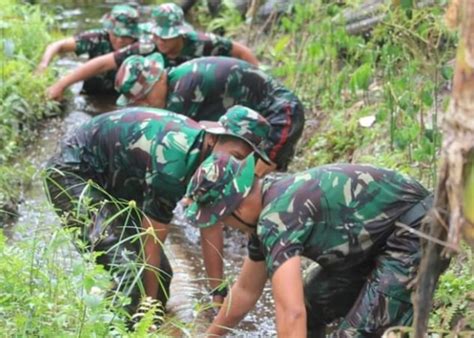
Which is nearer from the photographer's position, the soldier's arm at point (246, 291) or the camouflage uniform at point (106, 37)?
the soldier's arm at point (246, 291)

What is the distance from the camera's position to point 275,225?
13.0ft

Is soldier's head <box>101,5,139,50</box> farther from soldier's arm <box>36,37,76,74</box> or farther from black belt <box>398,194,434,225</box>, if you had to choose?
black belt <box>398,194,434,225</box>

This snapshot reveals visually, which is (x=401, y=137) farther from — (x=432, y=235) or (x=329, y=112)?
(x=432, y=235)

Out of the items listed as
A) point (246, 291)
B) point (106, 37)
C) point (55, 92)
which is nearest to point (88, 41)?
point (106, 37)

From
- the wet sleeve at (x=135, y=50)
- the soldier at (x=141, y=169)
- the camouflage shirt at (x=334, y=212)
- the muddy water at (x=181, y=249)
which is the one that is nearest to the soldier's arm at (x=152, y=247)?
the soldier at (x=141, y=169)

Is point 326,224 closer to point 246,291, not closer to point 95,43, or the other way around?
point 246,291

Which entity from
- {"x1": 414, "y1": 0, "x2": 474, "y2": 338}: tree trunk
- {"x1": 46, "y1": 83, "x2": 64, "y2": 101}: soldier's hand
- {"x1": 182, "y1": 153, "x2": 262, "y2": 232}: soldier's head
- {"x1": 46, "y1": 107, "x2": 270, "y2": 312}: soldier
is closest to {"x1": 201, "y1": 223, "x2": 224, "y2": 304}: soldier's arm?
{"x1": 46, "y1": 107, "x2": 270, "y2": 312}: soldier

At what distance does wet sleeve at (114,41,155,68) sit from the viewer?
24.7 ft

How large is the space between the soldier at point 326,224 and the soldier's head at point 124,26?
4.80 metres

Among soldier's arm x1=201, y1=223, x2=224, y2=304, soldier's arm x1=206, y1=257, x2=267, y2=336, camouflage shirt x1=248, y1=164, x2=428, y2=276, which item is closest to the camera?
camouflage shirt x1=248, y1=164, x2=428, y2=276

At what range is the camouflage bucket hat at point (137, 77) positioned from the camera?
5445 mm

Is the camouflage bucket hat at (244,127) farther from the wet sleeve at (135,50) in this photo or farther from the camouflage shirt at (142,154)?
the wet sleeve at (135,50)

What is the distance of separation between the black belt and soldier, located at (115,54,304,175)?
74.1 inches

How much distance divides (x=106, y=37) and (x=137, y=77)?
395 cm
